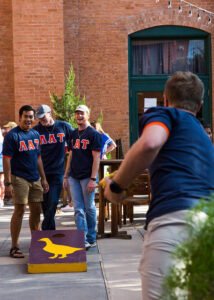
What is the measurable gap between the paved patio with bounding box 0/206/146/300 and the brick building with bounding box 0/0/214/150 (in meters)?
7.64

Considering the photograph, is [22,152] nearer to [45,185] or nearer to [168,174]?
[45,185]

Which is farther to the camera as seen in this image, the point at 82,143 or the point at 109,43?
the point at 109,43

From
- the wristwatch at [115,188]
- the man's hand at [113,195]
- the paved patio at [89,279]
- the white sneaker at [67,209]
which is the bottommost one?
the white sneaker at [67,209]

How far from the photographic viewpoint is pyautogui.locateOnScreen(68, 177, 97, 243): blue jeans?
855cm

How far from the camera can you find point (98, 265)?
7.73m

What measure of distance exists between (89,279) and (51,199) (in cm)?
206

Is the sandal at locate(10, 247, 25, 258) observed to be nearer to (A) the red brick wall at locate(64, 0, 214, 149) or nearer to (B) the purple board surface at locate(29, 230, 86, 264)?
(B) the purple board surface at locate(29, 230, 86, 264)

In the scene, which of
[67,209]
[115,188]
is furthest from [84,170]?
[115,188]

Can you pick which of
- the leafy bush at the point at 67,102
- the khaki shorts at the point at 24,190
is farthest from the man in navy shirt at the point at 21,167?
the leafy bush at the point at 67,102

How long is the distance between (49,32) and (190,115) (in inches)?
505

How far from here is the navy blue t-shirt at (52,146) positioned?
8875mm

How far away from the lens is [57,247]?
7.66 metres

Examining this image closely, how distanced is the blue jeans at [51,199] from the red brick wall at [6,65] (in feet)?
25.7

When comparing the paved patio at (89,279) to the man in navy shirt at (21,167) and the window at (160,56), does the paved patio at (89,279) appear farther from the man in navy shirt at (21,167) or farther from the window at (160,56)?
the window at (160,56)
